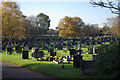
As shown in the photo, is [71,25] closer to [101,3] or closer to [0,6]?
[0,6]

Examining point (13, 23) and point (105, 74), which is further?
point (13, 23)

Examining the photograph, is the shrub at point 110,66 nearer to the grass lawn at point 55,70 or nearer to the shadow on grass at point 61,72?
the shadow on grass at point 61,72

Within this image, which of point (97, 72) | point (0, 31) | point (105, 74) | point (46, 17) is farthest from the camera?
point (46, 17)

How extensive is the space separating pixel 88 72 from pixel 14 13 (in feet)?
115

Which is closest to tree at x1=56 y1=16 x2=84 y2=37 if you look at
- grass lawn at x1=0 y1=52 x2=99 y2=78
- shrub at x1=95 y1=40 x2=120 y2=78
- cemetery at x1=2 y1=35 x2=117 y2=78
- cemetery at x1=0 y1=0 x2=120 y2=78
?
cemetery at x1=0 y1=0 x2=120 y2=78

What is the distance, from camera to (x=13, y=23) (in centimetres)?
4144

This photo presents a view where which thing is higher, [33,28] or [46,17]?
[46,17]

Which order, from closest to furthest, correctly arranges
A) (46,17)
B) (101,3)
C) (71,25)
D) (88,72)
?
1. (88,72)
2. (101,3)
3. (71,25)
4. (46,17)

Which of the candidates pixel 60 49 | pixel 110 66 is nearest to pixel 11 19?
pixel 60 49

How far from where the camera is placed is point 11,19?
4116cm

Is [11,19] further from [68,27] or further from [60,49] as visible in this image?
[68,27]

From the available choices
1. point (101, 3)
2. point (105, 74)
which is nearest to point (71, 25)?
point (101, 3)

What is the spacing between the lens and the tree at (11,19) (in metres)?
41.4

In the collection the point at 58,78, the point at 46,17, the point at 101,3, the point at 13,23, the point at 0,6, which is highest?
the point at 46,17
